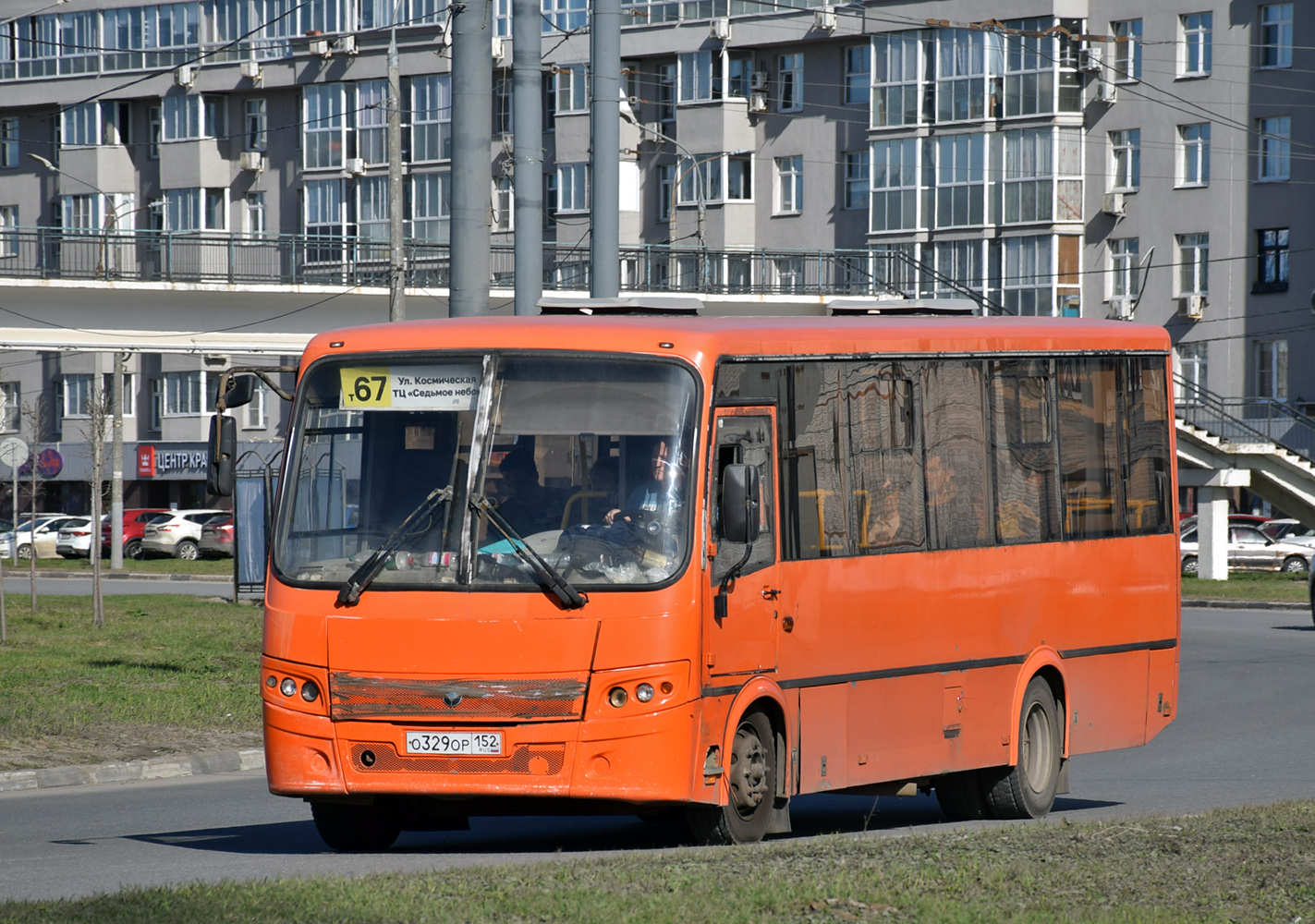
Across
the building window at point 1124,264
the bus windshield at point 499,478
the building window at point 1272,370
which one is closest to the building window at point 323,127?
the building window at point 1124,264

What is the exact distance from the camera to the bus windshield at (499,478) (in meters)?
9.87

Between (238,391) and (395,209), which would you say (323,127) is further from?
(238,391)

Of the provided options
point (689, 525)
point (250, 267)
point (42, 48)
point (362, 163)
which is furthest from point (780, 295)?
point (42, 48)

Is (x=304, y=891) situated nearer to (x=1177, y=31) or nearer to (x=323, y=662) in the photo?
(x=323, y=662)

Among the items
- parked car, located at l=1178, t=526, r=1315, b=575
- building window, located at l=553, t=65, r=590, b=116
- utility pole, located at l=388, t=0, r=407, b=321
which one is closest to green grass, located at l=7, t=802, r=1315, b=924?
utility pole, located at l=388, t=0, r=407, b=321

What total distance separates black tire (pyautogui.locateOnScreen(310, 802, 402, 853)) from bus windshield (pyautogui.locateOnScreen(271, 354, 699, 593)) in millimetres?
1244

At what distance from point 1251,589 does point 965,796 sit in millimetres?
31867

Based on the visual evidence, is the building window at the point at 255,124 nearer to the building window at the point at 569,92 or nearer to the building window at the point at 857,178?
the building window at the point at 569,92

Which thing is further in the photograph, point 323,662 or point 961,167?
point 961,167

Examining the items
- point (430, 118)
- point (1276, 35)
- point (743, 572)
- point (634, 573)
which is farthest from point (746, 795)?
point (430, 118)

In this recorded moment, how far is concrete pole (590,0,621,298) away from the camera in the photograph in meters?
17.5

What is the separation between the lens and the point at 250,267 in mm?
35062

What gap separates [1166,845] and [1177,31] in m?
55.9

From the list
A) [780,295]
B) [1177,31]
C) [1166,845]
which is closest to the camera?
[1166,845]
